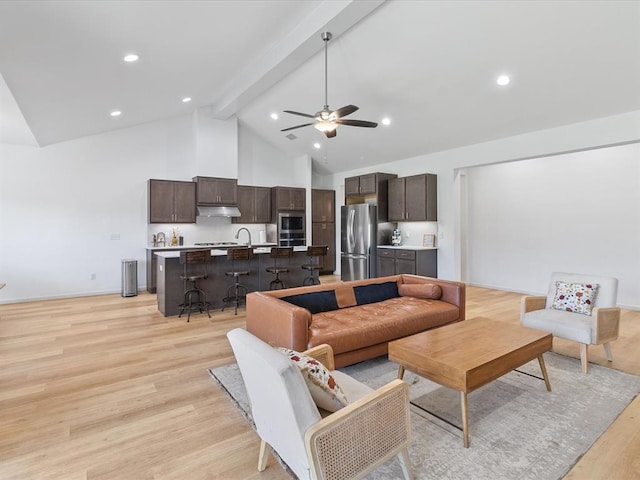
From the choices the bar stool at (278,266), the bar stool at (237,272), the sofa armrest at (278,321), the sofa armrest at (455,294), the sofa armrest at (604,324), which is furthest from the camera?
the bar stool at (278,266)

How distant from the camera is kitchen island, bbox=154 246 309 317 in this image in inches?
202

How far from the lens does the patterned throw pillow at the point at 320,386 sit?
161 centimetres

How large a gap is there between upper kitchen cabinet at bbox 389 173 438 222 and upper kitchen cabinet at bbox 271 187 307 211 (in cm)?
233

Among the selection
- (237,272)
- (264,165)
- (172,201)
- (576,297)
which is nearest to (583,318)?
(576,297)

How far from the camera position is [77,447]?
2143mm

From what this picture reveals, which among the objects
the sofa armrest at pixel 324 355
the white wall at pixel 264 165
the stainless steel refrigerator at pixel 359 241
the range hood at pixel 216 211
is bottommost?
the sofa armrest at pixel 324 355

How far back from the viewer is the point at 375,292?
4184 millimetres

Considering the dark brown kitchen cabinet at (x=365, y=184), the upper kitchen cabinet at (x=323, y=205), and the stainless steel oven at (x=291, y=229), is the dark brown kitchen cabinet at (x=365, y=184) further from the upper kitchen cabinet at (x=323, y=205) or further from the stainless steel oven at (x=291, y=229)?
the stainless steel oven at (x=291, y=229)

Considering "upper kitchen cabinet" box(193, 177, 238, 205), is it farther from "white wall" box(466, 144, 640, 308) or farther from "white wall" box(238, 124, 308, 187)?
"white wall" box(466, 144, 640, 308)

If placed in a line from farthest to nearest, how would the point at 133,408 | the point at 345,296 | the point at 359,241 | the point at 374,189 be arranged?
the point at 359,241, the point at 374,189, the point at 345,296, the point at 133,408

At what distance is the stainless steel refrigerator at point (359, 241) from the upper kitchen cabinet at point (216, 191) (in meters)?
2.64

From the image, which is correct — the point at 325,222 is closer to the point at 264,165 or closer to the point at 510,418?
the point at 264,165

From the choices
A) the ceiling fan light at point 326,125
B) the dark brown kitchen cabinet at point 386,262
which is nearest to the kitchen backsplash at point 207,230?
the dark brown kitchen cabinet at point 386,262

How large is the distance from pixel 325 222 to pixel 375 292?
553cm
